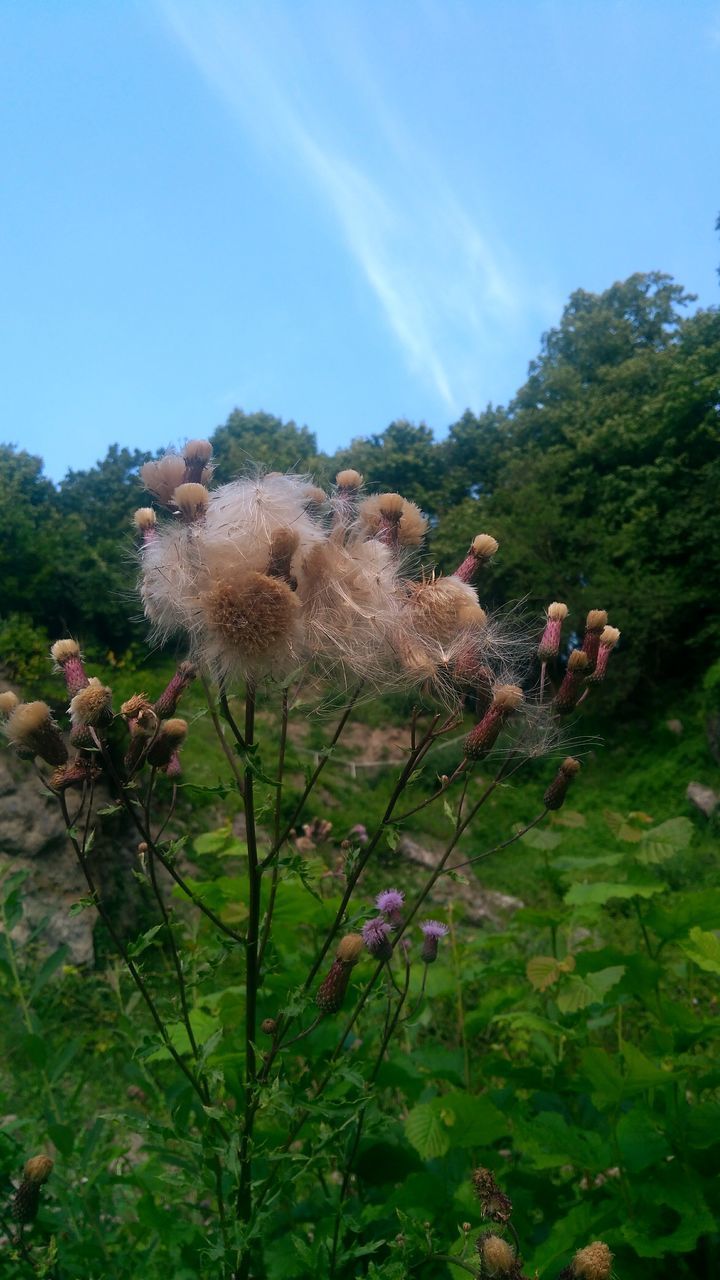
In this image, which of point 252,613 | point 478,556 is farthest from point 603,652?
point 252,613

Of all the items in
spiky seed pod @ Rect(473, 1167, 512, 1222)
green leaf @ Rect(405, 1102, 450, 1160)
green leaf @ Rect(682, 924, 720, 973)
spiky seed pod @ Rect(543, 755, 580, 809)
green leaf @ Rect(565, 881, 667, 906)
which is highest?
spiky seed pod @ Rect(543, 755, 580, 809)

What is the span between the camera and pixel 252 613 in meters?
1.28

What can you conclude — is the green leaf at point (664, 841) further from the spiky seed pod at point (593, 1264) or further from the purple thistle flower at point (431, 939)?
the spiky seed pod at point (593, 1264)

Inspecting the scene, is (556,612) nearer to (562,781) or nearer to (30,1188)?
(562,781)

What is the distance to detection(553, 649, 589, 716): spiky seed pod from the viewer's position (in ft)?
5.29

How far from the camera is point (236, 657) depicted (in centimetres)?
128

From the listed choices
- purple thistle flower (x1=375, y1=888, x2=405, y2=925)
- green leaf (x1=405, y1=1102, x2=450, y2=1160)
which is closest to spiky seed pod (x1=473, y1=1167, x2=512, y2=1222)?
green leaf (x1=405, y1=1102, x2=450, y2=1160)

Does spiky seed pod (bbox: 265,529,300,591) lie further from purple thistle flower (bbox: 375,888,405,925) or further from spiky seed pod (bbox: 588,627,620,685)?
purple thistle flower (bbox: 375,888,405,925)

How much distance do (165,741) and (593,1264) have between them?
101 cm

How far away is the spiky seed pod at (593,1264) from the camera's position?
38.0 inches

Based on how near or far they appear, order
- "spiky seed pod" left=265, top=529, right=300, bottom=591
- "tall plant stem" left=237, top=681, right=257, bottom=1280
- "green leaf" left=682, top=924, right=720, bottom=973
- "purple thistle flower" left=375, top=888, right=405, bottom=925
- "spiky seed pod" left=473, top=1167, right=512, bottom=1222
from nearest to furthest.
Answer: "spiky seed pod" left=473, top=1167, right=512, bottom=1222
"tall plant stem" left=237, top=681, right=257, bottom=1280
"spiky seed pod" left=265, top=529, right=300, bottom=591
"green leaf" left=682, top=924, right=720, bottom=973
"purple thistle flower" left=375, top=888, right=405, bottom=925

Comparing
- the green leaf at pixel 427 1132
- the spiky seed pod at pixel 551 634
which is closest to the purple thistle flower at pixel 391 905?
the green leaf at pixel 427 1132

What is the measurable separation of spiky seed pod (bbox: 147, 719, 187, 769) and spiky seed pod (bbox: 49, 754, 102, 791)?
106 millimetres

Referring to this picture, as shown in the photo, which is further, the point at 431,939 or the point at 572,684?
the point at 431,939
